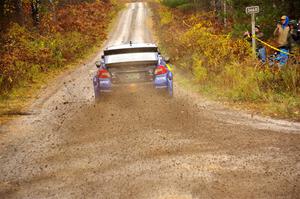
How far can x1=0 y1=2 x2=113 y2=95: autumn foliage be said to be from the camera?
16112mm

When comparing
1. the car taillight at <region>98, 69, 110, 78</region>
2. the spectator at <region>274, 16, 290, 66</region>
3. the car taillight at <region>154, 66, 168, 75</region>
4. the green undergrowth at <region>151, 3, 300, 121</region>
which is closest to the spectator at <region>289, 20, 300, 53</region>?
the spectator at <region>274, 16, 290, 66</region>

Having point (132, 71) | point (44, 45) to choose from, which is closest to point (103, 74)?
point (132, 71)

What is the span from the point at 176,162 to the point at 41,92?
32.3 feet

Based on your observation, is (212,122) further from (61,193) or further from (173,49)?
(173,49)

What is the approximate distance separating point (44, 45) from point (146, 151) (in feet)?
54.9

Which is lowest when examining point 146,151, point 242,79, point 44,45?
point 146,151

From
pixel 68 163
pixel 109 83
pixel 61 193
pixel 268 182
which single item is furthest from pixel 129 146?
pixel 109 83

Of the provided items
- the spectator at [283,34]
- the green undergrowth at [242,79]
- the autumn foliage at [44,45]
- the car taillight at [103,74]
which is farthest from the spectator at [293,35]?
the autumn foliage at [44,45]

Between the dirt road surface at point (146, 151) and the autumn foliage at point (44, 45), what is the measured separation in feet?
16.6

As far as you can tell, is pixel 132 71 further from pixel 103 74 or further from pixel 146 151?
pixel 146 151

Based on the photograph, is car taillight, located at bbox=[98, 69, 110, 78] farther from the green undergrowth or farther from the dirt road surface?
the green undergrowth

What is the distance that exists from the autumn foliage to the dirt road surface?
505cm

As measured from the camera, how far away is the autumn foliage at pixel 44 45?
52.9 ft

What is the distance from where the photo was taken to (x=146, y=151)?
706 centimetres
